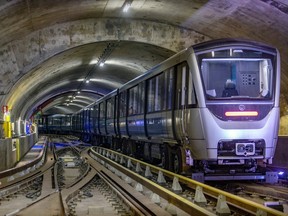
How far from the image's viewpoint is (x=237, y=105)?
9.43m

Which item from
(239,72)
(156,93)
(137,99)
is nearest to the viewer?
(239,72)

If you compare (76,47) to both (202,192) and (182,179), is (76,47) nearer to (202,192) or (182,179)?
(182,179)

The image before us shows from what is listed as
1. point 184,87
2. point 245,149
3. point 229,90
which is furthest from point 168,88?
point 245,149

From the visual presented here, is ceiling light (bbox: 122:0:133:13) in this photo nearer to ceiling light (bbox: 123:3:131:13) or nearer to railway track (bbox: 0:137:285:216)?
ceiling light (bbox: 123:3:131:13)

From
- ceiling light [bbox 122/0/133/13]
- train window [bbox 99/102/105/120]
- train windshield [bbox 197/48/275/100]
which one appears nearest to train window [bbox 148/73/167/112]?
train windshield [bbox 197/48/275/100]

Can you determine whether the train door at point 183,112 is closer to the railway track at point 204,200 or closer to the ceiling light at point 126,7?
the railway track at point 204,200

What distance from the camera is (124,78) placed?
27.5 m

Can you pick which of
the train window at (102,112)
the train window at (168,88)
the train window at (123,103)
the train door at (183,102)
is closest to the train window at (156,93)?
the train window at (168,88)

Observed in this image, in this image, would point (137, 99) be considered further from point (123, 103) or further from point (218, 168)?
point (218, 168)

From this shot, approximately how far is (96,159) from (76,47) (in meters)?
5.70

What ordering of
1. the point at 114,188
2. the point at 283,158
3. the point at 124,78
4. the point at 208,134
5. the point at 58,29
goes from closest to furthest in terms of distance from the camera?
1. the point at 208,134
2. the point at 114,188
3. the point at 283,158
4. the point at 58,29
5. the point at 124,78

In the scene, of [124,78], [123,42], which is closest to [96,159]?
[123,42]

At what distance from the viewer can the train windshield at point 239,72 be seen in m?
9.72

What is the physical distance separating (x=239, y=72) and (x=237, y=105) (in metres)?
0.82
